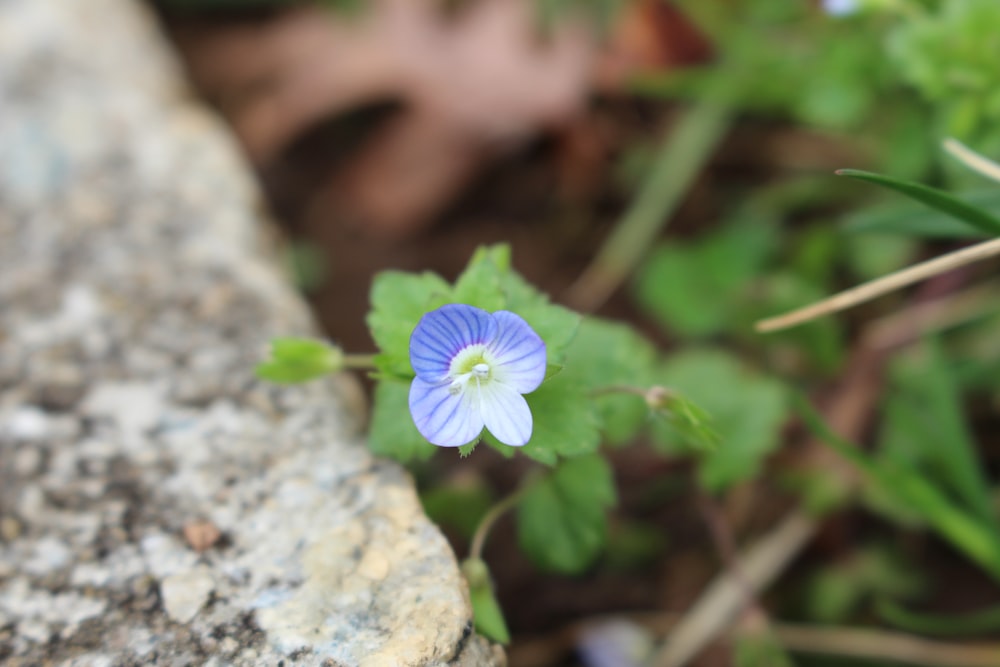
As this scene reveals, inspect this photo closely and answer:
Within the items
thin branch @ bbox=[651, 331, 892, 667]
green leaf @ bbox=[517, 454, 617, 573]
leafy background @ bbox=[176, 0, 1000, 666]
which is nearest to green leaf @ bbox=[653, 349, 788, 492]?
leafy background @ bbox=[176, 0, 1000, 666]

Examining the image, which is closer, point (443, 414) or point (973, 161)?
point (443, 414)

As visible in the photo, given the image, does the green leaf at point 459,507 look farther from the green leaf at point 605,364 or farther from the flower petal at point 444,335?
the flower petal at point 444,335

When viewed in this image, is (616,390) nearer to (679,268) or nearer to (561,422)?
(561,422)

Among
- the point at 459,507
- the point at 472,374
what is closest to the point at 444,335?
the point at 472,374

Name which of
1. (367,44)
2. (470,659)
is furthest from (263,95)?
(470,659)

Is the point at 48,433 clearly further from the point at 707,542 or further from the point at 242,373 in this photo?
the point at 707,542

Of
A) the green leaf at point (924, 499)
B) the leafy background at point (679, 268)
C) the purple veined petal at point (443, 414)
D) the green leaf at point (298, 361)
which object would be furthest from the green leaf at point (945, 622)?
the green leaf at point (298, 361)

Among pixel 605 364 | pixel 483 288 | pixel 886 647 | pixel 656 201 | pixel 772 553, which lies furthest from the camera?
pixel 656 201
